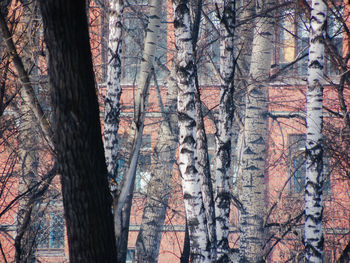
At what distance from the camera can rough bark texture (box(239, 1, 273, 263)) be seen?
11891 millimetres

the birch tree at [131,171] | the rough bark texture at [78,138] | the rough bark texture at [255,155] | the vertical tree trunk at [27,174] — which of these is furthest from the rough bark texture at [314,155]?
the rough bark texture at [78,138]

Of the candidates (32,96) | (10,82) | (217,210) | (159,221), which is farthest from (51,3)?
(159,221)

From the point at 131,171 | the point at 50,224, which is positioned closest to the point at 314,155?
the point at 131,171

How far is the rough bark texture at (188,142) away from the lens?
281 inches

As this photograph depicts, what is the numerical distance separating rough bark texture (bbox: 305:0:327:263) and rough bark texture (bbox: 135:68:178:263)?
402cm

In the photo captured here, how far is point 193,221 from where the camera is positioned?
7148mm

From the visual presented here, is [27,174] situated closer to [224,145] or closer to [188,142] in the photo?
[224,145]

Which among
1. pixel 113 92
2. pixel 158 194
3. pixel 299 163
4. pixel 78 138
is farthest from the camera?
pixel 299 163

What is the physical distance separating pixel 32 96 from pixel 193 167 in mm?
2151

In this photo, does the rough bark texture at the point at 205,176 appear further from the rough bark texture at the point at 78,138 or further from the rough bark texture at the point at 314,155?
the rough bark texture at the point at 78,138

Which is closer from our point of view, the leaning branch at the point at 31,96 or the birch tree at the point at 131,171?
the leaning branch at the point at 31,96

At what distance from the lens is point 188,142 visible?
284 inches

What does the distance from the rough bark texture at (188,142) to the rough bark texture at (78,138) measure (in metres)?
2.98

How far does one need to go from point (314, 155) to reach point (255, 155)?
4222 mm
